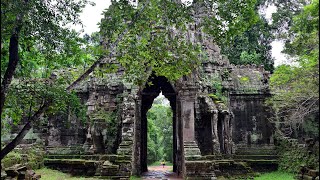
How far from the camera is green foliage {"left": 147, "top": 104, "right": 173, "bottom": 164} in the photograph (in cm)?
2977

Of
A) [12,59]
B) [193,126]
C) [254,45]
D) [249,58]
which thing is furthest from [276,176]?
[254,45]

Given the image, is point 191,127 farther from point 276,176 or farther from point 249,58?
point 249,58

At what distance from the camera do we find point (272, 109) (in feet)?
47.3

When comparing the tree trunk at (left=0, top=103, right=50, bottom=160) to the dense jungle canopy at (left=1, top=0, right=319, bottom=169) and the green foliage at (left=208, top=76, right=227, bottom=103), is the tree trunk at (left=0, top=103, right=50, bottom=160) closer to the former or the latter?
the dense jungle canopy at (left=1, top=0, right=319, bottom=169)

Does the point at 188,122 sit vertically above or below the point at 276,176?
above

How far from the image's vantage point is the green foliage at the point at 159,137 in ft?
97.7

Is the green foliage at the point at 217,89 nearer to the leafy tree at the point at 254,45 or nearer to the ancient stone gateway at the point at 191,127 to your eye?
the ancient stone gateway at the point at 191,127

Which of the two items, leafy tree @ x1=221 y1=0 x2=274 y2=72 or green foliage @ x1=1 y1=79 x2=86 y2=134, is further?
leafy tree @ x1=221 y1=0 x2=274 y2=72

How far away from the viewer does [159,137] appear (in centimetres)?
3409

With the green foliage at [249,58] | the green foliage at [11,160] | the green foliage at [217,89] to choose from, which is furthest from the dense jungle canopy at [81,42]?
the green foliage at [249,58]

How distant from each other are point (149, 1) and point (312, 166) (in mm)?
6467

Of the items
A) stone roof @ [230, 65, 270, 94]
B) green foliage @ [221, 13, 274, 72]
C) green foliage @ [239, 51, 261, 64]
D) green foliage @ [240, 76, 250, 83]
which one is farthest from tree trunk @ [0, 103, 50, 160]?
green foliage @ [221, 13, 274, 72]

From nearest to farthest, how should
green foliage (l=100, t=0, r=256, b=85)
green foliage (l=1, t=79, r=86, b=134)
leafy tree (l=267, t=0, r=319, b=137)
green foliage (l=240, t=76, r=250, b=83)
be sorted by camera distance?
green foliage (l=1, t=79, r=86, b=134), green foliage (l=100, t=0, r=256, b=85), leafy tree (l=267, t=0, r=319, b=137), green foliage (l=240, t=76, r=250, b=83)

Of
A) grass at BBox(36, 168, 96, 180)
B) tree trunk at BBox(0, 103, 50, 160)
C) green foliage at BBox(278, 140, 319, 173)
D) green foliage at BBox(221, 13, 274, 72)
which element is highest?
green foliage at BBox(221, 13, 274, 72)
